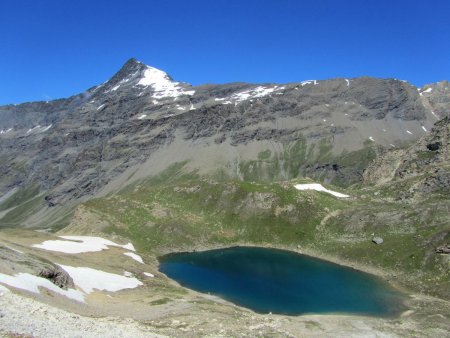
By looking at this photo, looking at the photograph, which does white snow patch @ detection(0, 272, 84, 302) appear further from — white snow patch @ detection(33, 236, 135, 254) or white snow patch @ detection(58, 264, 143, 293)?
white snow patch @ detection(33, 236, 135, 254)

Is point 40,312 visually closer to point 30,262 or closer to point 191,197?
point 30,262

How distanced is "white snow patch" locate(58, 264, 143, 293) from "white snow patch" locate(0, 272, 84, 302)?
6118 mm

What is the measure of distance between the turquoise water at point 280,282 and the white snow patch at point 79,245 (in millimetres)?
13468

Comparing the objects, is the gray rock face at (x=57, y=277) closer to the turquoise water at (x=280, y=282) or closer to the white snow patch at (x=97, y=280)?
the white snow patch at (x=97, y=280)

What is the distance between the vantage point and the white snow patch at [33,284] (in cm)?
4440

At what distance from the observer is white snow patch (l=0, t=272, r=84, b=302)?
4440cm

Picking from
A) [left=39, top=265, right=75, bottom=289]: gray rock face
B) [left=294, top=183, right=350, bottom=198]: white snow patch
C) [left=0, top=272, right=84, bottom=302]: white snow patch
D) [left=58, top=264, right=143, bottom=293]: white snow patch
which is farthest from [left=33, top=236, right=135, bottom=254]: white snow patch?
[left=294, top=183, right=350, bottom=198]: white snow patch

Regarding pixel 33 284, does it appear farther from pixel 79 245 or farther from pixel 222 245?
pixel 222 245

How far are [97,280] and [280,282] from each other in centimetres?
3646

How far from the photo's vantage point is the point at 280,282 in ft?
287

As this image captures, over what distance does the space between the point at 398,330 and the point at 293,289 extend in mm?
28265

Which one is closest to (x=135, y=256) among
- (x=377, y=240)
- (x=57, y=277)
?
(x=57, y=277)

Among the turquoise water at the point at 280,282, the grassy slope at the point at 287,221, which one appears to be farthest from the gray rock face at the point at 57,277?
the grassy slope at the point at 287,221

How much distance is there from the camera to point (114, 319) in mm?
44156
